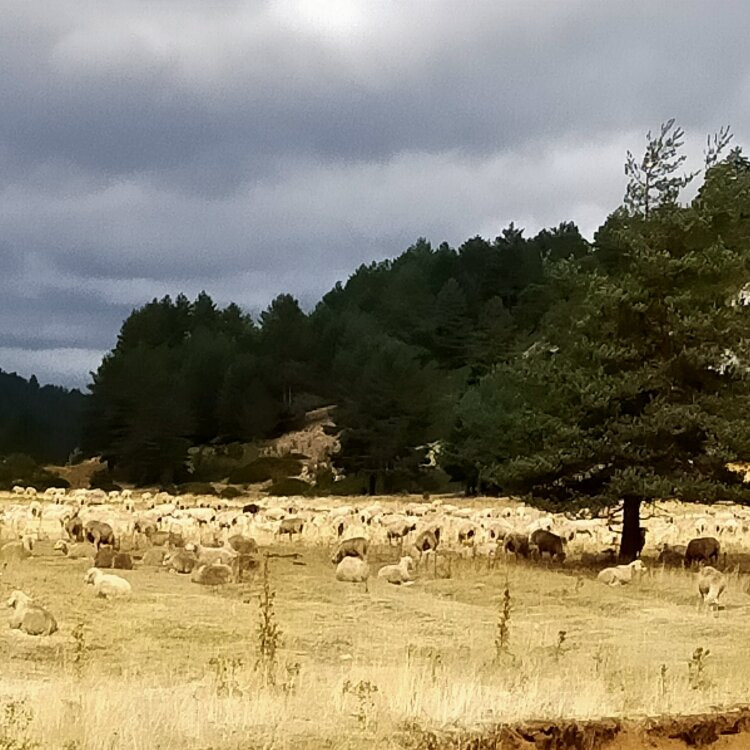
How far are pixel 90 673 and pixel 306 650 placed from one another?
2.69 meters

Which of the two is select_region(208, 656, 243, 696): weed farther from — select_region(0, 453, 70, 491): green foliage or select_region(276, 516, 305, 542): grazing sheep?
select_region(0, 453, 70, 491): green foliage

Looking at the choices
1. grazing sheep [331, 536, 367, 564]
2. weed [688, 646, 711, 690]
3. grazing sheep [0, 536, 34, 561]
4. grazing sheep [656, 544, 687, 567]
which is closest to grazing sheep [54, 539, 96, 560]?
A: grazing sheep [0, 536, 34, 561]

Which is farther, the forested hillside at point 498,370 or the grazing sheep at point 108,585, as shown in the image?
the forested hillside at point 498,370

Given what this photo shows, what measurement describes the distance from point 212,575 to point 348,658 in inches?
215

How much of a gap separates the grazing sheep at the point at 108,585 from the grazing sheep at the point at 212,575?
52.8 inches

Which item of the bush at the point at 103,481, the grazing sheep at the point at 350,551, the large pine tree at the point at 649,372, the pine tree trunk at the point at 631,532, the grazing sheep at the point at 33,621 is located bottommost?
the bush at the point at 103,481

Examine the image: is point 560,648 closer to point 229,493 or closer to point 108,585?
point 108,585

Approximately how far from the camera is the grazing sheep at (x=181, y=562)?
1758 cm

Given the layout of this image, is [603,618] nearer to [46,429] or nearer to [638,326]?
[638,326]

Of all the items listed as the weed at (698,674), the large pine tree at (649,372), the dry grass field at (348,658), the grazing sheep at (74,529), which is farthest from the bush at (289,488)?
the weed at (698,674)

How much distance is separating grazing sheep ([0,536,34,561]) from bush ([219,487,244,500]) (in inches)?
1183

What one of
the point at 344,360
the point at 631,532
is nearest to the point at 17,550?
the point at 631,532

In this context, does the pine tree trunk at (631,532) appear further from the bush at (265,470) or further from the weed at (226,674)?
the bush at (265,470)

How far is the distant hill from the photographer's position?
7231 centimetres
